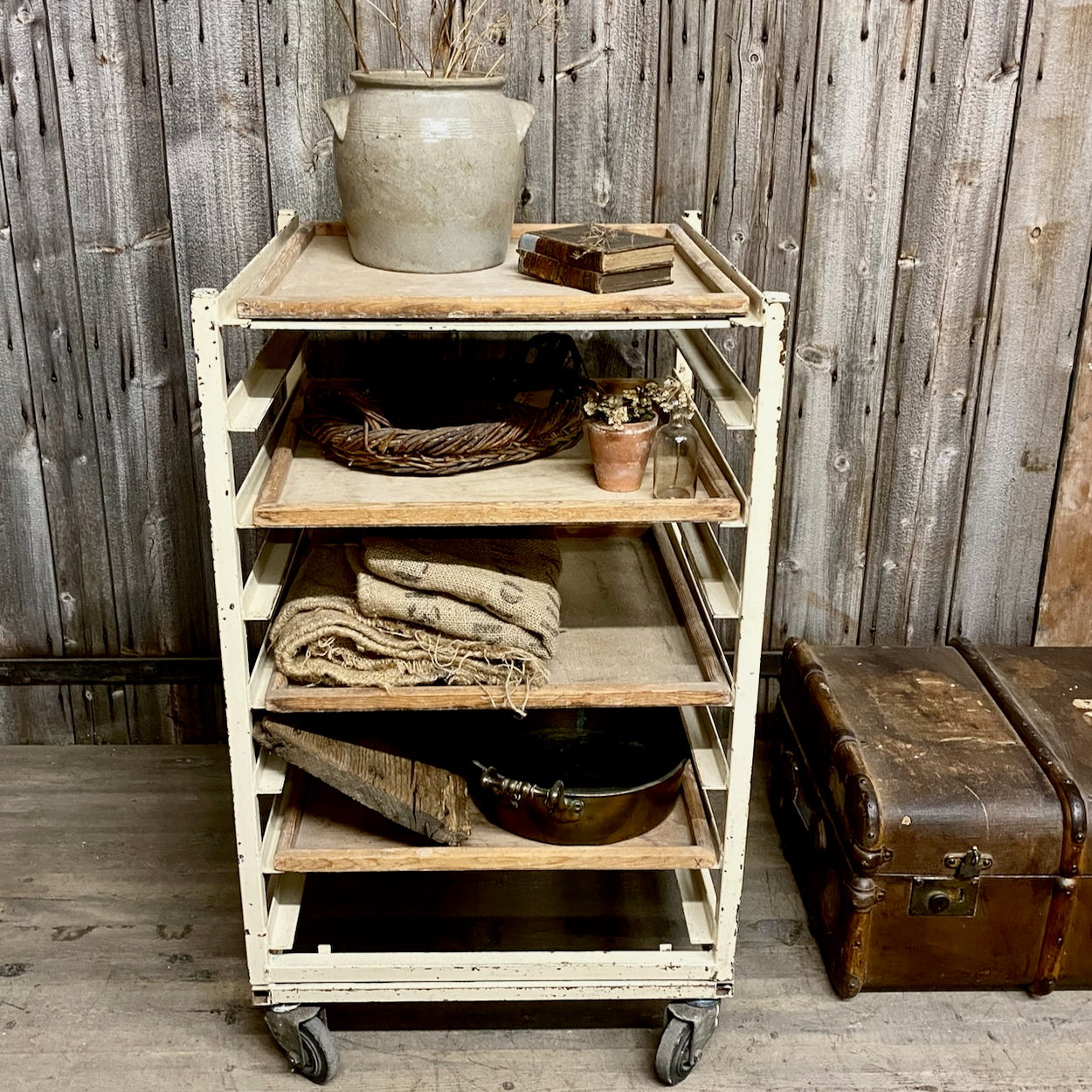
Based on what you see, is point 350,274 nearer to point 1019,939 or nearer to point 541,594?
point 541,594

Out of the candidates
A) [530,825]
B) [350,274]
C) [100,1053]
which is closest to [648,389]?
[350,274]

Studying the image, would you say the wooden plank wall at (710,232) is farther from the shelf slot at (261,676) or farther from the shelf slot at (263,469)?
the shelf slot at (261,676)

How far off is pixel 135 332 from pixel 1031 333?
1.73 m

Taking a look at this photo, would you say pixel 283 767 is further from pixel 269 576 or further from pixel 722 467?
pixel 722 467

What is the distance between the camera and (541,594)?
69.6 inches

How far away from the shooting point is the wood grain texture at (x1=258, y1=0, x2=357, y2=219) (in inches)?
84.7

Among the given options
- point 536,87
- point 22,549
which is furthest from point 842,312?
point 22,549

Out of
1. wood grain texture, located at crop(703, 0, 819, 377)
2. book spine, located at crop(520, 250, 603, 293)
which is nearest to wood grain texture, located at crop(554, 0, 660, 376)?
wood grain texture, located at crop(703, 0, 819, 377)

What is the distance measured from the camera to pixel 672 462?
66.9 inches

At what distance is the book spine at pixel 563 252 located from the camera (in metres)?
1.59

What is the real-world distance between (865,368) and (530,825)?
3.81 ft

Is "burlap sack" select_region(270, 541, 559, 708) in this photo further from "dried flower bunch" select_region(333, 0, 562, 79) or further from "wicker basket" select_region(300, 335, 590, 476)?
"dried flower bunch" select_region(333, 0, 562, 79)

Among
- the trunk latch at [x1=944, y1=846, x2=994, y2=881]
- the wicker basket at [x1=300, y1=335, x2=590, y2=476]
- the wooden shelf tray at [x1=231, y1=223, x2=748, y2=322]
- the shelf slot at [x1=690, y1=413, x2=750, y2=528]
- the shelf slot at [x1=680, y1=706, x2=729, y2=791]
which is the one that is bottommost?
the trunk latch at [x1=944, y1=846, x2=994, y2=881]

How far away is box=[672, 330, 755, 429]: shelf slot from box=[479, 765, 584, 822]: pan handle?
57 centimetres
